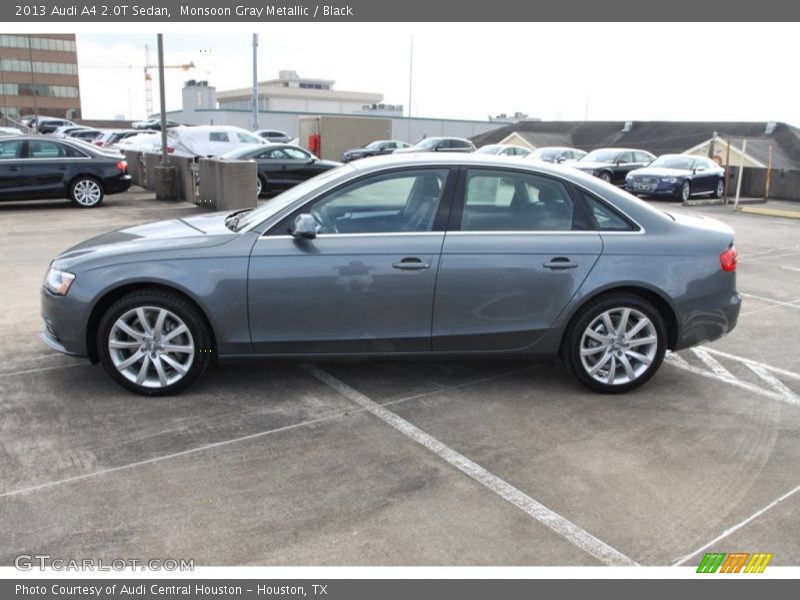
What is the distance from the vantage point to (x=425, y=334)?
193 inches

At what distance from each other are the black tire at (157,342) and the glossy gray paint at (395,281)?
10 centimetres

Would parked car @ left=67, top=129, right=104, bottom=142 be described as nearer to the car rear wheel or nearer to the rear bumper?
the car rear wheel

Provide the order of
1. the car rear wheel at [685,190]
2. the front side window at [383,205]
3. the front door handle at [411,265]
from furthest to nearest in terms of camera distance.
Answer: the car rear wheel at [685,190] → the front side window at [383,205] → the front door handle at [411,265]

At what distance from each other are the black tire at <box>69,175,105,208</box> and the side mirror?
1187 centimetres

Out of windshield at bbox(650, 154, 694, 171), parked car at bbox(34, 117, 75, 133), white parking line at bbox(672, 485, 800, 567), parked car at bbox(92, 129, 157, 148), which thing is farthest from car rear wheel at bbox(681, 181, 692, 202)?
parked car at bbox(34, 117, 75, 133)

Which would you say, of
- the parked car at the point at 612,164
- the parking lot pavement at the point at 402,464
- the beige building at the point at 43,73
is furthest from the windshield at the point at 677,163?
the beige building at the point at 43,73

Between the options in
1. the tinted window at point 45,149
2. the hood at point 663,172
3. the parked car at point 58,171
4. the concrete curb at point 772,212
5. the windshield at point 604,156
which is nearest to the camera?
the parked car at point 58,171

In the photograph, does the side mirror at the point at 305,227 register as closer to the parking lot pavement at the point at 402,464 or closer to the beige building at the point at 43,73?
the parking lot pavement at the point at 402,464

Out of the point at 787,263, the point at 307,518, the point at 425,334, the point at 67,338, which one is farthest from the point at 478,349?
the point at 787,263

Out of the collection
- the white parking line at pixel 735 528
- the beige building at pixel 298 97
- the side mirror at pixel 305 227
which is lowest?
the white parking line at pixel 735 528

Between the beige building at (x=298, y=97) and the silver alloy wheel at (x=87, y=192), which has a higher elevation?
the beige building at (x=298, y=97)

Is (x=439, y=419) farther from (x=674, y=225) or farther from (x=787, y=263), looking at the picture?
(x=787, y=263)

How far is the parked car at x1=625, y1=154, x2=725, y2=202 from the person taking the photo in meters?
19.9

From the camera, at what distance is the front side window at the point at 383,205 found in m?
4.92
